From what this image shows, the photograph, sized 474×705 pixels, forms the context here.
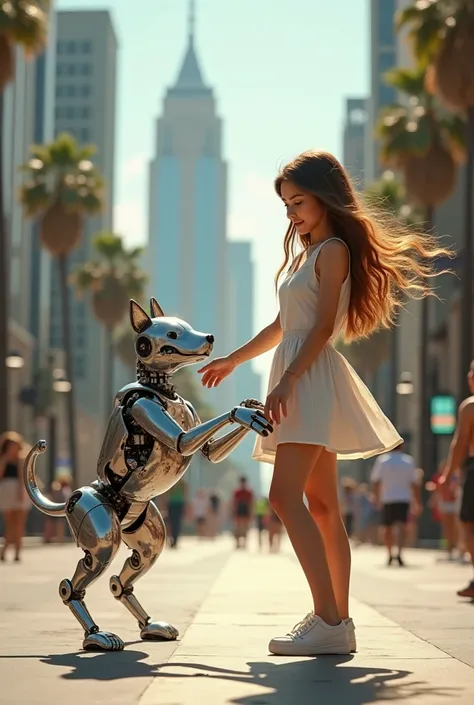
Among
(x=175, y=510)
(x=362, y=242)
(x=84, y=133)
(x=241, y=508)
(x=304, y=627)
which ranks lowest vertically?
(x=241, y=508)

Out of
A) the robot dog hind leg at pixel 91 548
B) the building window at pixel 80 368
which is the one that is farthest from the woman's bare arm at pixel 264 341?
the building window at pixel 80 368

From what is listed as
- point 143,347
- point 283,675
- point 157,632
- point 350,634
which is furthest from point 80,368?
point 283,675

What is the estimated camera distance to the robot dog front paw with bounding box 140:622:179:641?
6.32 m

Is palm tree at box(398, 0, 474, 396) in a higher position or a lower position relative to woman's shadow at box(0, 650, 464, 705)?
higher

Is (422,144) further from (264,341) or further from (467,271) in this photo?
(264,341)

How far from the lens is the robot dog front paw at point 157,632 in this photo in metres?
6.32

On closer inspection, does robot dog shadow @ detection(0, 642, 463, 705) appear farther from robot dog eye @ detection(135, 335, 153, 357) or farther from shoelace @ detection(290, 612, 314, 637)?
robot dog eye @ detection(135, 335, 153, 357)

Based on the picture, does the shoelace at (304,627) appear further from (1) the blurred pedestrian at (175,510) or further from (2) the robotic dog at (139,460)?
(1) the blurred pedestrian at (175,510)

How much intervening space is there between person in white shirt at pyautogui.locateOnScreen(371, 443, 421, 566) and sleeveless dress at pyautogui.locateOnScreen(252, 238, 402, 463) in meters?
12.7

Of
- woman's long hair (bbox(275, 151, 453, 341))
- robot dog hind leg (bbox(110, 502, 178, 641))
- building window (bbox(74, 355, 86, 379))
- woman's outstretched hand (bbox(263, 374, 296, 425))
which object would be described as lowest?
robot dog hind leg (bbox(110, 502, 178, 641))

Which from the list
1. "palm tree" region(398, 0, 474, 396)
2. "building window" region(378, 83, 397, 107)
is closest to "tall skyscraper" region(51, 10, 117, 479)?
"building window" region(378, 83, 397, 107)

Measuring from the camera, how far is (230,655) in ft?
19.0

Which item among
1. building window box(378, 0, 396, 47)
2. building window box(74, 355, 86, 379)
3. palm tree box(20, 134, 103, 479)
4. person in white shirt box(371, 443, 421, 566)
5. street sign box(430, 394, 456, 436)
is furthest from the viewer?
building window box(378, 0, 396, 47)

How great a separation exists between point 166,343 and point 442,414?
29759 millimetres
